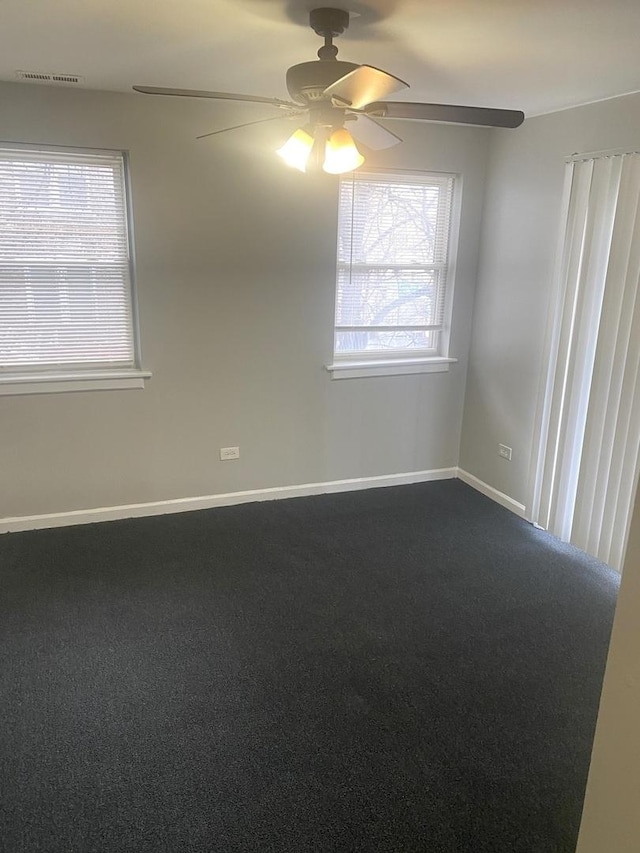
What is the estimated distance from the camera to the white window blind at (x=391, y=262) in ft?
13.4

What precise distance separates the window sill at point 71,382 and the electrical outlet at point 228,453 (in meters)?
0.69

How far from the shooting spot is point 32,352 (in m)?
3.58

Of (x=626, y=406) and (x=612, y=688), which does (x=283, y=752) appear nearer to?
(x=612, y=688)

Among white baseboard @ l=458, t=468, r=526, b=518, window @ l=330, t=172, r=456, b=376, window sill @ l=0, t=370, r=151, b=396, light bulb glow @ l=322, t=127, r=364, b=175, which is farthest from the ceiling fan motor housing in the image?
white baseboard @ l=458, t=468, r=526, b=518

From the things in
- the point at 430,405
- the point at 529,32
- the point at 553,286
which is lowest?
the point at 430,405

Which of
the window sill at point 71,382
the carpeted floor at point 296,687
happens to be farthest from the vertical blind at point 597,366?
the window sill at point 71,382

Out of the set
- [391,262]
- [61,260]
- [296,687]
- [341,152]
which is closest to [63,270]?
[61,260]

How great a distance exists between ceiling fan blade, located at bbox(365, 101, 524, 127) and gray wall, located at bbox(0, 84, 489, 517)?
5.12 ft

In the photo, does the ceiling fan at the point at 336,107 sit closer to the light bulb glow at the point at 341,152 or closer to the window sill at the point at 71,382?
the light bulb glow at the point at 341,152

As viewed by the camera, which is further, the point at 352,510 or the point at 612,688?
the point at 352,510

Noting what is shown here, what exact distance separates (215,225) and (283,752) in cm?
285

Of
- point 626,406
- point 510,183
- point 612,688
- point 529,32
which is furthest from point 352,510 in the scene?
point 612,688

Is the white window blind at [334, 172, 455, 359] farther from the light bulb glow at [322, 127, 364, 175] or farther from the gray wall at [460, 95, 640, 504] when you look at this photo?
the light bulb glow at [322, 127, 364, 175]

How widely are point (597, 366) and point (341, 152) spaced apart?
1.89m
